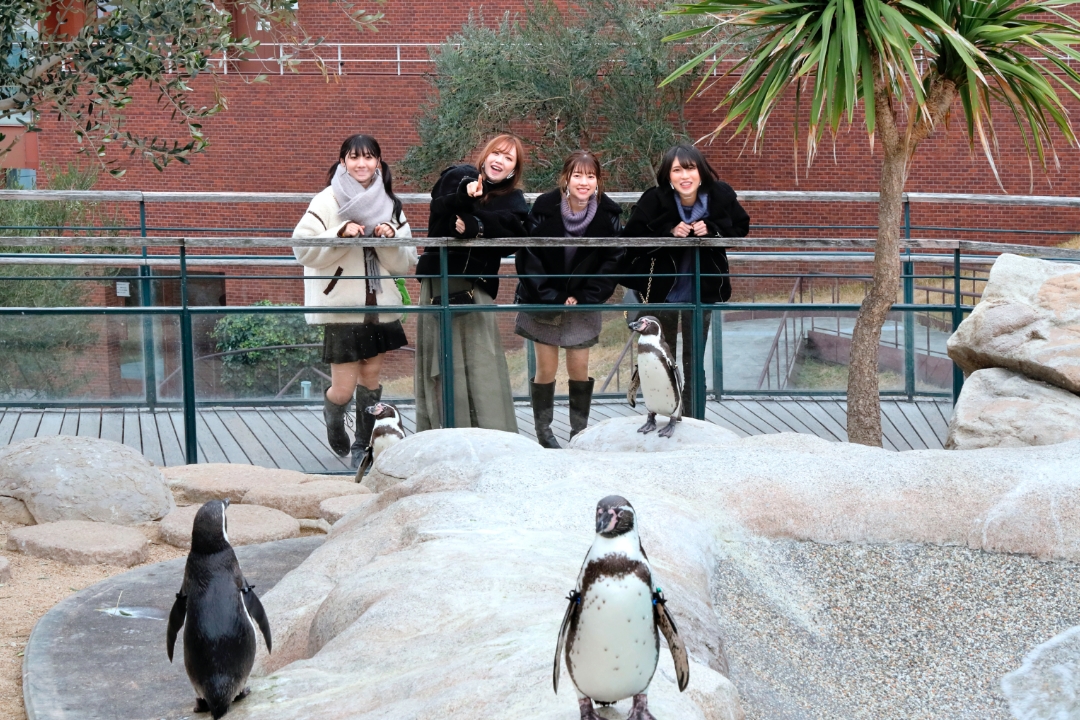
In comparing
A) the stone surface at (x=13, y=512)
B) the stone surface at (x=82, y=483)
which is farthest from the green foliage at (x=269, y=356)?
the stone surface at (x=13, y=512)

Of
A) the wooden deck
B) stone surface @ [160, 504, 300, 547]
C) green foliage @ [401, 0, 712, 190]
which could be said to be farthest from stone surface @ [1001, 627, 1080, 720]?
green foliage @ [401, 0, 712, 190]

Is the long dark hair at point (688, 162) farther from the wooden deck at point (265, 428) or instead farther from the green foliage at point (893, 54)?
the wooden deck at point (265, 428)

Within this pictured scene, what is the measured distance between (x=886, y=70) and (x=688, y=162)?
112cm

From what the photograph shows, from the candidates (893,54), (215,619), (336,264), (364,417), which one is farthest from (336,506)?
(893,54)

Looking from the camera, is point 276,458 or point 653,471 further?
point 276,458

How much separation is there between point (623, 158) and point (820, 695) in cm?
1657

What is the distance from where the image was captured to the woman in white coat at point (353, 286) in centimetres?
690

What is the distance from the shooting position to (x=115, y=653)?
431 centimetres

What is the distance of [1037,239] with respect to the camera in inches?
750

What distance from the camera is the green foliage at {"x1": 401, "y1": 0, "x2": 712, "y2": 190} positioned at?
19.5m

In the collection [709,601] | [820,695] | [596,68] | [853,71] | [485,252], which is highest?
[596,68]

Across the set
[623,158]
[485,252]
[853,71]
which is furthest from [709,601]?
[623,158]

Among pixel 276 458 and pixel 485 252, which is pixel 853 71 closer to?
pixel 485 252

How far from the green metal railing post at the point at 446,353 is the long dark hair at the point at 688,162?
4.35ft
